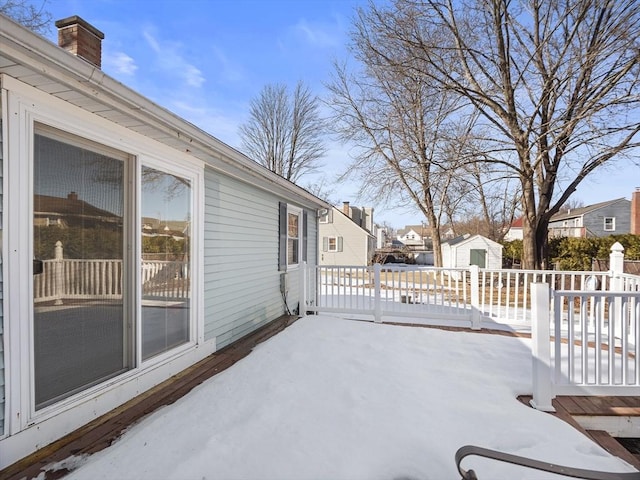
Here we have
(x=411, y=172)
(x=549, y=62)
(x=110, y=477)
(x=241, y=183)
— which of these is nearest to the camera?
(x=110, y=477)

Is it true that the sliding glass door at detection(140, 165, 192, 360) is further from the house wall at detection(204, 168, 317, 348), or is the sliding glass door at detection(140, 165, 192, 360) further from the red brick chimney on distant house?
the red brick chimney on distant house

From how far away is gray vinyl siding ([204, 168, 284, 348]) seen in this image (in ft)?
13.7

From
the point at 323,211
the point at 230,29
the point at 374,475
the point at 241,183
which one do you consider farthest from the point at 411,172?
the point at 374,475

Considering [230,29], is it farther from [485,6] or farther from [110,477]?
[110,477]

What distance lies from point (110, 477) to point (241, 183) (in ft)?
12.3

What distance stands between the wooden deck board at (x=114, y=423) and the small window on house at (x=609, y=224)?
Answer: 3058 cm

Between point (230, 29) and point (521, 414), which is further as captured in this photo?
point (230, 29)

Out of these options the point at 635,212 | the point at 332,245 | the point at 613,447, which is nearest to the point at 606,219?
the point at 635,212

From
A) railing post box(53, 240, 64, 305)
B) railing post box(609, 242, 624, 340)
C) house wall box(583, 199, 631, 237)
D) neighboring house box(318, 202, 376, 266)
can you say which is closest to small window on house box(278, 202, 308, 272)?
railing post box(53, 240, 64, 305)

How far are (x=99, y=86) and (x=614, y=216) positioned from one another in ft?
107

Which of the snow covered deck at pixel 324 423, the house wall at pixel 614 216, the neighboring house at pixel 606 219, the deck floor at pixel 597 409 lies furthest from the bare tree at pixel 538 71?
the house wall at pixel 614 216

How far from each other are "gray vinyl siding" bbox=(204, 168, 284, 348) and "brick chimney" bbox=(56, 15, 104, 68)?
162cm

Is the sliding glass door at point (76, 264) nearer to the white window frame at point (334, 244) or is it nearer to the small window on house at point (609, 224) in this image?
the white window frame at point (334, 244)

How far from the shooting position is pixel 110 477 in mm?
1918
